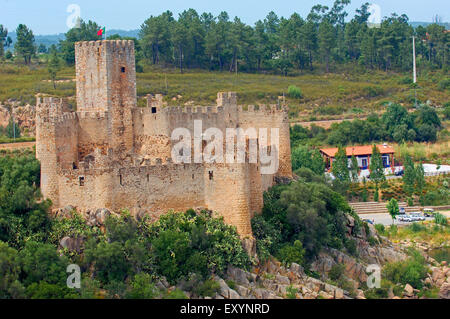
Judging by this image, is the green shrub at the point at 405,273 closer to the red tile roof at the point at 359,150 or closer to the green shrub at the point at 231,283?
the green shrub at the point at 231,283

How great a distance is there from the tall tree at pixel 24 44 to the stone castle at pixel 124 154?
48.3m

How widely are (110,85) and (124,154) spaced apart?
3.12 metres

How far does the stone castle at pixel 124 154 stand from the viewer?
37.5 m

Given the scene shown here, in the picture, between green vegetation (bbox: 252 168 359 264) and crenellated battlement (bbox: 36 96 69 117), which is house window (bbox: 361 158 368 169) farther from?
crenellated battlement (bbox: 36 96 69 117)

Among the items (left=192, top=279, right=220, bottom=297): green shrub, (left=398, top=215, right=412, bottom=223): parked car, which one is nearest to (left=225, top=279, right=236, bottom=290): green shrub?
(left=192, top=279, right=220, bottom=297): green shrub

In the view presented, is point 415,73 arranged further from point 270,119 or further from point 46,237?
point 46,237

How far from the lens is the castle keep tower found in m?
40.8

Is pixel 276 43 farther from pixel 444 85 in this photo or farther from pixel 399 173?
Result: pixel 399 173

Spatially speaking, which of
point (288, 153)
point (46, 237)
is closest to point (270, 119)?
point (288, 153)

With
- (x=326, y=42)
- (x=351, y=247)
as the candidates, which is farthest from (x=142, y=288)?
(x=326, y=42)

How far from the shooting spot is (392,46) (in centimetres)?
10119

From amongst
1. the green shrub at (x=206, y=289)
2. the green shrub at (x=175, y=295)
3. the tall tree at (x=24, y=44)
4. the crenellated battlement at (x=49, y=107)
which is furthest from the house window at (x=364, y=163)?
the tall tree at (x=24, y=44)

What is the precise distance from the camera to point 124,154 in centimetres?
4109

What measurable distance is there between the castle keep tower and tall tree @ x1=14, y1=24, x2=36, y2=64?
48.1 meters
